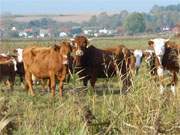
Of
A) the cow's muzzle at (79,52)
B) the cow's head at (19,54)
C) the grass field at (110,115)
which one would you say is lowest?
the cow's head at (19,54)

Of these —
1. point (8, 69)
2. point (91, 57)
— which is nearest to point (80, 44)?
point (91, 57)

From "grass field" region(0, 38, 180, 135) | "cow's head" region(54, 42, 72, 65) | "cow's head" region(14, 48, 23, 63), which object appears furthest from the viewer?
"cow's head" region(14, 48, 23, 63)

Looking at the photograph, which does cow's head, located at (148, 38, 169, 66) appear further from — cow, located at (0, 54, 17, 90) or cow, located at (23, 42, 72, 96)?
cow, located at (0, 54, 17, 90)

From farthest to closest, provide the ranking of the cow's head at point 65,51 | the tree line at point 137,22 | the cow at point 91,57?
the cow at point 91,57, the cow's head at point 65,51, the tree line at point 137,22

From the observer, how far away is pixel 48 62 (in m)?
15.2

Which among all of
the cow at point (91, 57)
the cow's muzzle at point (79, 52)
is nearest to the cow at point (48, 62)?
the cow's muzzle at point (79, 52)

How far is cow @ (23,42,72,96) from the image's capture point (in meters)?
14.4

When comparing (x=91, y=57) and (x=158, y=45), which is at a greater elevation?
(x=158, y=45)

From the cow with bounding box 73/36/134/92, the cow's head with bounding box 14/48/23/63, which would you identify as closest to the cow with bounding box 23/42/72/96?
the cow with bounding box 73/36/134/92

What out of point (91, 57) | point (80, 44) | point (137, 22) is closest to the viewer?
point (80, 44)

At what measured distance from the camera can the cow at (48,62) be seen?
14414mm

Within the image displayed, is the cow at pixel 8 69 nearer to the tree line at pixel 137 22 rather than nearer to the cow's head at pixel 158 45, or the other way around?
the tree line at pixel 137 22

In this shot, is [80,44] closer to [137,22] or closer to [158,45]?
[158,45]

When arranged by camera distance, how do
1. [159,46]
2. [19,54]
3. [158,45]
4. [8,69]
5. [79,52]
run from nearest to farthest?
[159,46], [158,45], [79,52], [8,69], [19,54]
